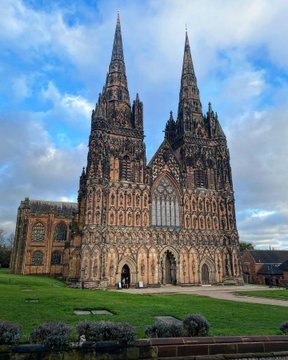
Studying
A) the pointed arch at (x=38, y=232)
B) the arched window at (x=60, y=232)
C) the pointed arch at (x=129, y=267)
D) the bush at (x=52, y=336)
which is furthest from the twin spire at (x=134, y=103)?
the bush at (x=52, y=336)

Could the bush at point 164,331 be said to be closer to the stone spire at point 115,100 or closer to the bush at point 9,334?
the bush at point 9,334

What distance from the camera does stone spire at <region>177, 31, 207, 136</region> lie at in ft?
169

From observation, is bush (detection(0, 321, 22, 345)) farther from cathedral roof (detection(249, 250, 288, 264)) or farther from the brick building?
cathedral roof (detection(249, 250, 288, 264))

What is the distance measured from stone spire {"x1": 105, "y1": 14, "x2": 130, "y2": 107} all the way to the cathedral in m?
0.19

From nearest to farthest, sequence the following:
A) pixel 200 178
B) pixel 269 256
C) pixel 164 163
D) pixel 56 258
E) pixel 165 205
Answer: pixel 165 205 < pixel 164 163 < pixel 200 178 < pixel 56 258 < pixel 269 256

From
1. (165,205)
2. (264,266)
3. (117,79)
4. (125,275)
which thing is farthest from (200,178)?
(264,266)

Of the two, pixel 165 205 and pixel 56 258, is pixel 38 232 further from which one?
pixel 165 205

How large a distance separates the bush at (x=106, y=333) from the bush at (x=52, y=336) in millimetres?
516

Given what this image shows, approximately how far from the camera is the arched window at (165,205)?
144 feet

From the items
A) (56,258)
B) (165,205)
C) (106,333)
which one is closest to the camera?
(106,333)

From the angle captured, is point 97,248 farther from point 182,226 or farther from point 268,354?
point 268,354

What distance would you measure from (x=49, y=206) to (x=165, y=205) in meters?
32.4

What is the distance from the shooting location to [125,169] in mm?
44250

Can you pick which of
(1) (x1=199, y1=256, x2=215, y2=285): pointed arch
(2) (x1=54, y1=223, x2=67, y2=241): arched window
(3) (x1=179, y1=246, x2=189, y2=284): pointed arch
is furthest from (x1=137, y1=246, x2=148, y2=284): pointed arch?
(2) (x1=54, y1=223, x2=67, y2=241): arched window
